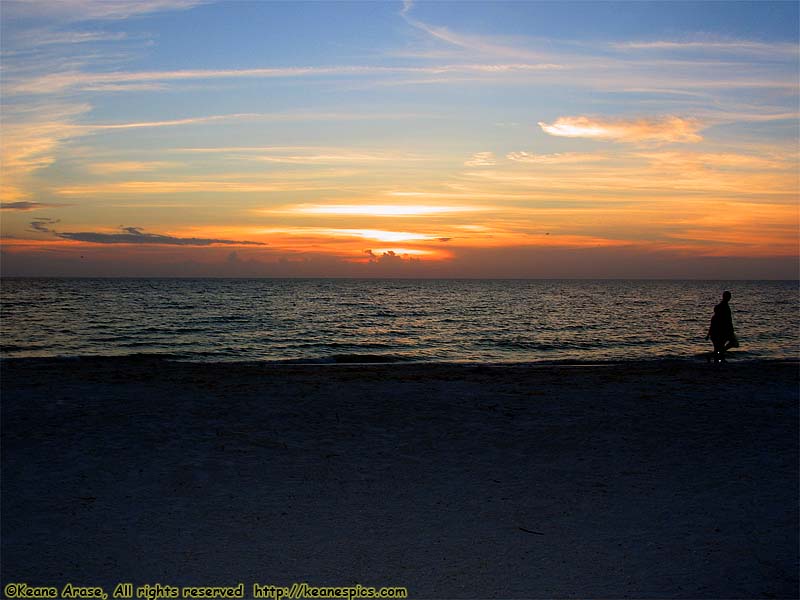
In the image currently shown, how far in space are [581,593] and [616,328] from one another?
41009 mm

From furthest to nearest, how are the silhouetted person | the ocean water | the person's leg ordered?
the ocean water, the person's leg, the silhouetted person

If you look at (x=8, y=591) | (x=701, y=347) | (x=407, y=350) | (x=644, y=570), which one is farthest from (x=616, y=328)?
(x=8, y=591)

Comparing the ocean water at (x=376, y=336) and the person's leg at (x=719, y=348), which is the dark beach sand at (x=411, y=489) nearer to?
the person's leg at (x=719, y=348)

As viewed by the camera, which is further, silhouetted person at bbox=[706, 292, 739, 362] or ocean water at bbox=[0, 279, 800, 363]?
ocean water at bbox=[0, 279, 800, 363]

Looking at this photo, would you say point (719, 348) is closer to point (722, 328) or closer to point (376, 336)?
point (722, 328)

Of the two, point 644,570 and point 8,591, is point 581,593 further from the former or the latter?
point 8,591

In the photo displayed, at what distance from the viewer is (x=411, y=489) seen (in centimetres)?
819

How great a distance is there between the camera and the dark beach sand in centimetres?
605

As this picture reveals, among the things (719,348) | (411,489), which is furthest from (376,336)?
(411,489)

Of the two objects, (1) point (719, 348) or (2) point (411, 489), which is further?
(1) point (719, 348)

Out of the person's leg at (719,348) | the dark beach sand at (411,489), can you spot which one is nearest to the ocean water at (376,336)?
the person's leg at (719,348)

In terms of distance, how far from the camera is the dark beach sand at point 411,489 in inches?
238

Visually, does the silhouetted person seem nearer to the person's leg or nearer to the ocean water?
the person's leg

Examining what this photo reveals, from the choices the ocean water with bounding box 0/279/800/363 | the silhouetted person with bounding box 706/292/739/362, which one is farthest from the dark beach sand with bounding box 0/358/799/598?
the ocean water with bounding box 0/279/800/363
